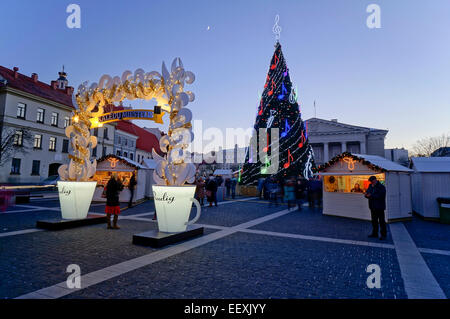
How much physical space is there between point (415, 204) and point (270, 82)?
14414 millimetres

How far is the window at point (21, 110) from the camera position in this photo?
28.3 meters

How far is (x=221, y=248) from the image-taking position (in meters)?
6.08

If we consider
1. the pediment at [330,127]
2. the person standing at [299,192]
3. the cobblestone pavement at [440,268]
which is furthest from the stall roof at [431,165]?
the pediment at [330,127]

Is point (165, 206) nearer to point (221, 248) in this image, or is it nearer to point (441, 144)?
point (221, 248)

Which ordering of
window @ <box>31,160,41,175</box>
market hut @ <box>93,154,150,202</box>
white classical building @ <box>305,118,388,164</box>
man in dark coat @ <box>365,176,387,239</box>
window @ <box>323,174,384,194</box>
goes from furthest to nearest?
1. white classical building @ <box>305,118,388,164</box>
2. window @ <box>31,160,41,175</box>
3. market hut @ <box>93,154,150,202</box>
4. window @ <box>323,174,384,194</box>
5. man in dark coat @ <box>365,176,387,239</box>

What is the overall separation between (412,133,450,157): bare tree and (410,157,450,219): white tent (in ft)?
135

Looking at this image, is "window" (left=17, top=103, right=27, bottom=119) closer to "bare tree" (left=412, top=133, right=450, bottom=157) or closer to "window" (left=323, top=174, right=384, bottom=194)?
"window" (left=323, top=174, right=384, bottom=194)

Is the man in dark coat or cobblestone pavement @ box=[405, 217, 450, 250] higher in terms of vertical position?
the man in dark coat

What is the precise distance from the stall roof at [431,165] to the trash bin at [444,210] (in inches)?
56.0

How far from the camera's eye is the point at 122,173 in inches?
706

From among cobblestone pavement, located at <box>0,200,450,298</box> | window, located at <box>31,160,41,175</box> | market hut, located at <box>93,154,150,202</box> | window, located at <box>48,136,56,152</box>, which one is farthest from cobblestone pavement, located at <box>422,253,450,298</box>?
window, located at <box>48,136,56,152</box>

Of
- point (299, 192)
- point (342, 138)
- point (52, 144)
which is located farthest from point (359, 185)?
point (342, 138)

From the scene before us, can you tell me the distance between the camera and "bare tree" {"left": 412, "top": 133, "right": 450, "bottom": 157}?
43381mm
